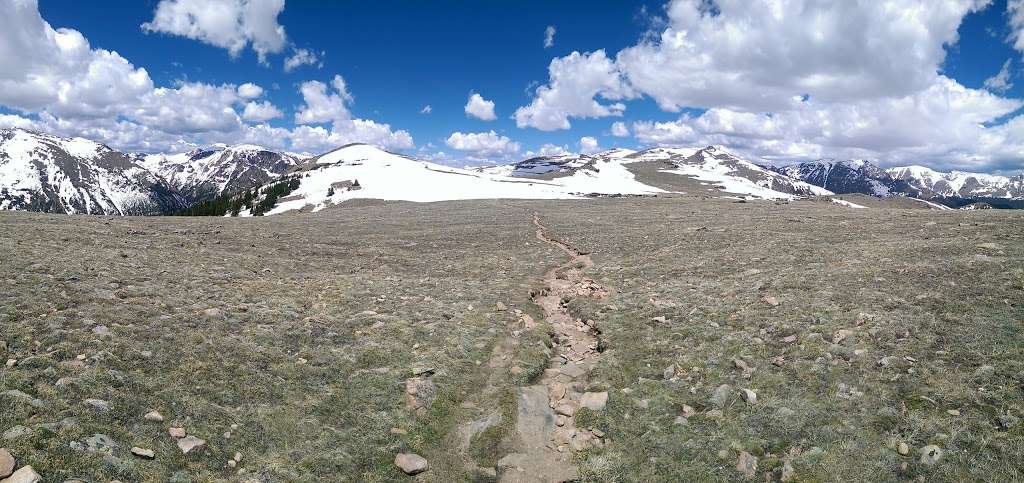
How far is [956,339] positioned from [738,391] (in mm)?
6505

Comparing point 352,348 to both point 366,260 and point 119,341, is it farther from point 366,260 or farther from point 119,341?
point 366,260

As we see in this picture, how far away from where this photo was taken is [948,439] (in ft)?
31.9

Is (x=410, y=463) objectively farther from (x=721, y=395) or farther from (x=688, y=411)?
(x=721, y=395)

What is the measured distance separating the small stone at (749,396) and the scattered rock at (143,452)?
13559 millimetres

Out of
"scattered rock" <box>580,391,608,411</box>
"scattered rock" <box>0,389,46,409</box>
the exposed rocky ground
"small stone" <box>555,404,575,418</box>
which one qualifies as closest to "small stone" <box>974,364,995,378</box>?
the exposed rocky ground

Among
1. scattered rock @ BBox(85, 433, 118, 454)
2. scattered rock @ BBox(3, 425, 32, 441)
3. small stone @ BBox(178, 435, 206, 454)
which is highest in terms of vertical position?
scattered rock @ BBox(3, 425, 32, 441)

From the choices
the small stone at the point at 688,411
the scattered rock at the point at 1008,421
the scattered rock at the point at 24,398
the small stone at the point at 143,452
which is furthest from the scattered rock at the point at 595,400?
the scattered rock at the point at 24,398

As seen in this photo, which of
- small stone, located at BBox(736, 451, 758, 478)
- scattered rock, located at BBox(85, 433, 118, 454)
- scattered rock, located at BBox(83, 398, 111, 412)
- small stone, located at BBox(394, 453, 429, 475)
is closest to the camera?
scattered rock, located at BBox(85, 433, 118, 454)

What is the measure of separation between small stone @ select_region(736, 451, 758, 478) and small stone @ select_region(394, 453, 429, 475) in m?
6.98

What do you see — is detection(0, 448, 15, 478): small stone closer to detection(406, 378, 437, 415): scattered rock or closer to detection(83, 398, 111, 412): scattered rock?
detection(83, 398, 111, 412): scattered rock

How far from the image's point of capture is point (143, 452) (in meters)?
9.40

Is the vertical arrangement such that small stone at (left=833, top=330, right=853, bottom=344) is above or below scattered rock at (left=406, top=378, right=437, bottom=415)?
above

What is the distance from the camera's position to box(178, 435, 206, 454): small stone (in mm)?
9967

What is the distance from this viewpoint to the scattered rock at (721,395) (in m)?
12.8
